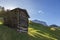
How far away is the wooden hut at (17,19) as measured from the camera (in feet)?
135

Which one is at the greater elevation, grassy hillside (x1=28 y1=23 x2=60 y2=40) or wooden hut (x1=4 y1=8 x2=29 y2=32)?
wooden hut (x1=4 y1=8 x2=29 y2=32)

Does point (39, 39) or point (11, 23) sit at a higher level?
point (11, 23)

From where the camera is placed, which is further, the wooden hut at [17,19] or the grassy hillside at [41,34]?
the grassy hillside at [41,34]

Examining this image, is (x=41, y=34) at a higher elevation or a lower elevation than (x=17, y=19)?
lower

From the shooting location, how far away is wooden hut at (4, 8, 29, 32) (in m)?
41.1

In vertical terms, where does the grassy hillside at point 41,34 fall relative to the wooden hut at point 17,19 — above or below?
below

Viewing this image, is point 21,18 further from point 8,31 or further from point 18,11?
point 8,31

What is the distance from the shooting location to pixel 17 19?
135ft

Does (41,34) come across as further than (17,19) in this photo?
Yes

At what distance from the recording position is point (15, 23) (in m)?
41.3

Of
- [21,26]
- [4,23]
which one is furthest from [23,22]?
[4,23]

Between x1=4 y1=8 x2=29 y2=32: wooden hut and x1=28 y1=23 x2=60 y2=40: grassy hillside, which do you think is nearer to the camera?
x1=4 y1=8 x2=29 y2=32: wooden hut

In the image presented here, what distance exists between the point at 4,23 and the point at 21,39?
7.93 metres

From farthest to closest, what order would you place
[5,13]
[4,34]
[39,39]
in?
[5,13], [39,39], [4,34]
